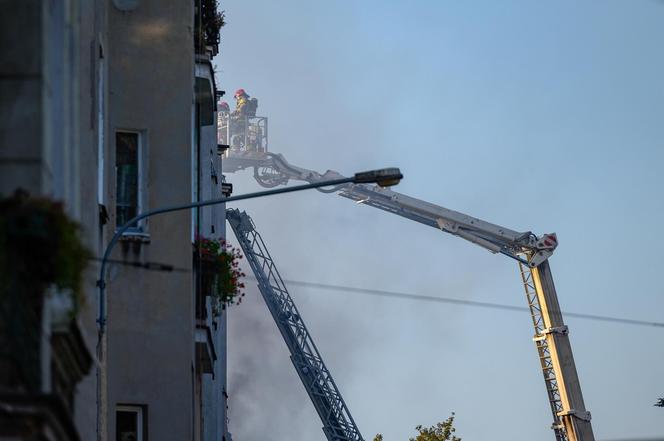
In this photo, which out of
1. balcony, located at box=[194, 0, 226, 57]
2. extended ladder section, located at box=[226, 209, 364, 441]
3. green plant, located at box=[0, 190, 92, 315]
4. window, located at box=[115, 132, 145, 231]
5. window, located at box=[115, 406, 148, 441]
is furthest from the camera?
extended ladder section, located at box=[226, 209, 364, 441]

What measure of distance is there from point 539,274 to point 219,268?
31.9 meters

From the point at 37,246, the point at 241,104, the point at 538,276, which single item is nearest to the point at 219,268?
the point at 37,246

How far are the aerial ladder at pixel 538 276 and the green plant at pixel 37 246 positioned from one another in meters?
40.7

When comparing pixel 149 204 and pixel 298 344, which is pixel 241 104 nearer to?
pixel 298 344

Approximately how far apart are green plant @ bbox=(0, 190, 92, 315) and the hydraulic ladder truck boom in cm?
4143

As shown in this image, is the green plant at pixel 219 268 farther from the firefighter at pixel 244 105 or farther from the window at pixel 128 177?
the firefighter at pixel 244 105

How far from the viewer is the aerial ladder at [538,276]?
52156 mm

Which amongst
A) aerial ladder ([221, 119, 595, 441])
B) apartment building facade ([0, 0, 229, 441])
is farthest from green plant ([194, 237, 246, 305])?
aerial ladder ([221, 119, 595, 441])

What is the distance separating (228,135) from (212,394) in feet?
122

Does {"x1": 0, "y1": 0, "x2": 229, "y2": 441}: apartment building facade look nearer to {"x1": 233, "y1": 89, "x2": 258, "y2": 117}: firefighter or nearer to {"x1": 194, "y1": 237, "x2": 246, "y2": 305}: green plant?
{"x1": 194, "y1": 237, "x2": 246, "y2": 305}: green plant

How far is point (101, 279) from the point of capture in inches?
695

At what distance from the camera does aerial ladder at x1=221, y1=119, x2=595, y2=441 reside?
52.2 meters

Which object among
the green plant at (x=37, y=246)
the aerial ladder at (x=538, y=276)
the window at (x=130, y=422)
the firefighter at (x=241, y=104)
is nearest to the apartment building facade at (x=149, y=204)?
the window at (x=130, y=422)

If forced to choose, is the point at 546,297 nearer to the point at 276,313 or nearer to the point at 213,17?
the point at 276,313
